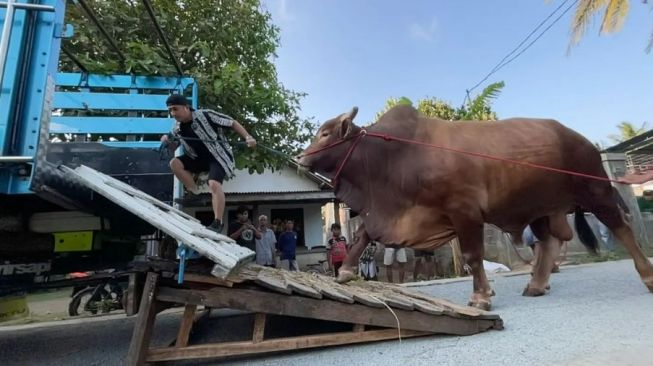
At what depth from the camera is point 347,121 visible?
14.4 feet

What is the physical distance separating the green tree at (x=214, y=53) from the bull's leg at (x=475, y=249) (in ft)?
14.0

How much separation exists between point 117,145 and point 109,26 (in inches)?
167

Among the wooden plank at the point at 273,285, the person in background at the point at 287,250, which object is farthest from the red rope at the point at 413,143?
the person in background at the point at 287,250

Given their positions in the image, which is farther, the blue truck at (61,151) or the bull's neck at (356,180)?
→ the bull's neck at (356,180)

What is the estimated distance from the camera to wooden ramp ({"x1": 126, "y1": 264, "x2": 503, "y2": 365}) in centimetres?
276

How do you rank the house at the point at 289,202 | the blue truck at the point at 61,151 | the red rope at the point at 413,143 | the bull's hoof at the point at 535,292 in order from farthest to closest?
the house at the point at 289,202 < the bull's hoof at the point at 535,292 < the red rope at the point at 413,143 < the blue truck at the point at 61,151

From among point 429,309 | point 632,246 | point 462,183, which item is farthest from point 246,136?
point 632,246

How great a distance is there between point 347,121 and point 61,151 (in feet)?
8.98

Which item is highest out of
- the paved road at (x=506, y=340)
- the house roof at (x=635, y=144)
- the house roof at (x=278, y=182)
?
the house roof at (x=635, y=144)

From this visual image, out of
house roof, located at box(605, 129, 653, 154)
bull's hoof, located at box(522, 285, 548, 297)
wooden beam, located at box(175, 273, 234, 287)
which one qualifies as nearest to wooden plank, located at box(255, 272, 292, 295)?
wooden beam, located at box(175, 273, 234, 287)

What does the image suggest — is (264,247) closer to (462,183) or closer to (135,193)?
(135,193)

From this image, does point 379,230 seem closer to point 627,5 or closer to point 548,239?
point 548,239

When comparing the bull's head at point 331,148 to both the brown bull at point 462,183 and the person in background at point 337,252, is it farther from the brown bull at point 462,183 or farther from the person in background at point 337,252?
the person in background at point 337,252

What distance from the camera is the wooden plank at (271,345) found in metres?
2.75
